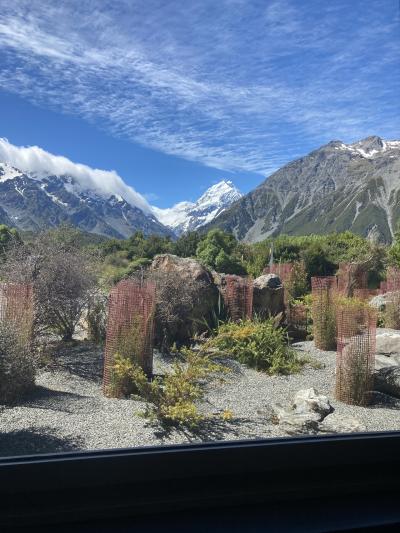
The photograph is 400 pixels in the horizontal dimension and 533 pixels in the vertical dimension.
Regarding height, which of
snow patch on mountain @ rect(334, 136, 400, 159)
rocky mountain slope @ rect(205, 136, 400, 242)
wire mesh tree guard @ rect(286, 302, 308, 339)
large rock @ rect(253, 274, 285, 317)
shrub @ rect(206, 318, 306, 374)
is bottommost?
shrub @ rect(206, 318, 306, 374)

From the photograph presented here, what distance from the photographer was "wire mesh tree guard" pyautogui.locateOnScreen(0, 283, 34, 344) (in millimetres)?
4703

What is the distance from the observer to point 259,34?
2.52 meters

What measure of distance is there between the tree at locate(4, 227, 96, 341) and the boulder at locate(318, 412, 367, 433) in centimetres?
311

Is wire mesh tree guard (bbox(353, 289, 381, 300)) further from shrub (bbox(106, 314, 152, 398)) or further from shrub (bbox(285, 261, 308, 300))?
shrub (bbox(106, 314, 152, 398))

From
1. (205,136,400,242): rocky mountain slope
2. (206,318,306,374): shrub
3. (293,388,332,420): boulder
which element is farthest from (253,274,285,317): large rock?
(205,136,400,242): rocky mountain slope

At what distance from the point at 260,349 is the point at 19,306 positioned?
2572mm

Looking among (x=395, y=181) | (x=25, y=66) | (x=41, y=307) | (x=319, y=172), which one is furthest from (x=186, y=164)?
(x=395, y=181)

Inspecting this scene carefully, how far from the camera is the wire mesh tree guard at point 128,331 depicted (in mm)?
4629

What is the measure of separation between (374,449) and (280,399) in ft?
11.1

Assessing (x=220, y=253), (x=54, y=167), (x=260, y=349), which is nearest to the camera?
(x=54, y=167)

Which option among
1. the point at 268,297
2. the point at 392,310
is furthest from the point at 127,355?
the point at 392,310

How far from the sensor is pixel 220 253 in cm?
1455

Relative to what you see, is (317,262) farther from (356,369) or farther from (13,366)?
(13,366)

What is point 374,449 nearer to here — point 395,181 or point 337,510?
point 337,510
